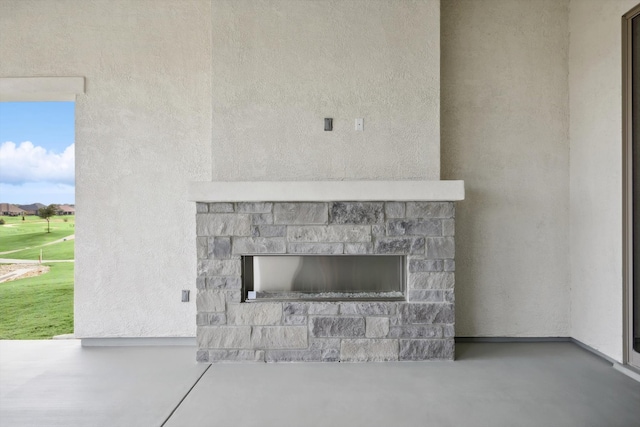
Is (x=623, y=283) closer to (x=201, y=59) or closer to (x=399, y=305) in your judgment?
(x=399, y=305)

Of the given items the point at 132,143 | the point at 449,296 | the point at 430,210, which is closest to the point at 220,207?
the point at 132,143

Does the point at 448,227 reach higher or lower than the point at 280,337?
higher

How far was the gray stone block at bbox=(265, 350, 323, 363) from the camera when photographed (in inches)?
112

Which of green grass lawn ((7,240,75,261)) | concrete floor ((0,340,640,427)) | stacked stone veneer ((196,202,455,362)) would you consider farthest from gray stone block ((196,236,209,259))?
green grass lawn ((7,240,75,261))

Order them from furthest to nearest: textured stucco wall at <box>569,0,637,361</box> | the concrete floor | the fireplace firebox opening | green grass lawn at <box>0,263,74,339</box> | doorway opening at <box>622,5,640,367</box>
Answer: green grass lawn at <box>0,263,74,339</box>
the fireplace firebox opening
textured stucco wall at <box>569,0,637,361</box>
doorway opening at <box>622,5,640,367</box>
the concrete floor

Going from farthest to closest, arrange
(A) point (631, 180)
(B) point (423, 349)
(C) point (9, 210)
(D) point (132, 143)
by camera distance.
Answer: (C) point (9, 210) → (D) point (132, 143) → (B) point (423, 349) → (A) point (631, 180)

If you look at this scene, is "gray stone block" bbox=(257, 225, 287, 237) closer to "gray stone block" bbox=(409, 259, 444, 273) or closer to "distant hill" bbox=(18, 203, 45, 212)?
"gray stone block" bbox=(409, 259, 444, 273)

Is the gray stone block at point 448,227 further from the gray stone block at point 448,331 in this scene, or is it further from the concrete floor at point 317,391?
the concrete floor at point 317,391

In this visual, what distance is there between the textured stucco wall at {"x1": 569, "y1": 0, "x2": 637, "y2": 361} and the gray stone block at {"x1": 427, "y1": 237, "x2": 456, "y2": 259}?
3.70 ft

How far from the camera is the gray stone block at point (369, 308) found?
2.85m

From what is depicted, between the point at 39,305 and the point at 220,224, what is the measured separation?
2244 millimetres

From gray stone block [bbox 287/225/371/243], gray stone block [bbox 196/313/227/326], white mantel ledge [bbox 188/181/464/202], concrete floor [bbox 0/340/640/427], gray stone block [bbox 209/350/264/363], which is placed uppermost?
white mantel ledge [bbox 188/181/464/202]

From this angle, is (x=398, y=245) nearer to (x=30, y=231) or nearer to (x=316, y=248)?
(x=316, y=248)

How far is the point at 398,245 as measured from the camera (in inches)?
113
